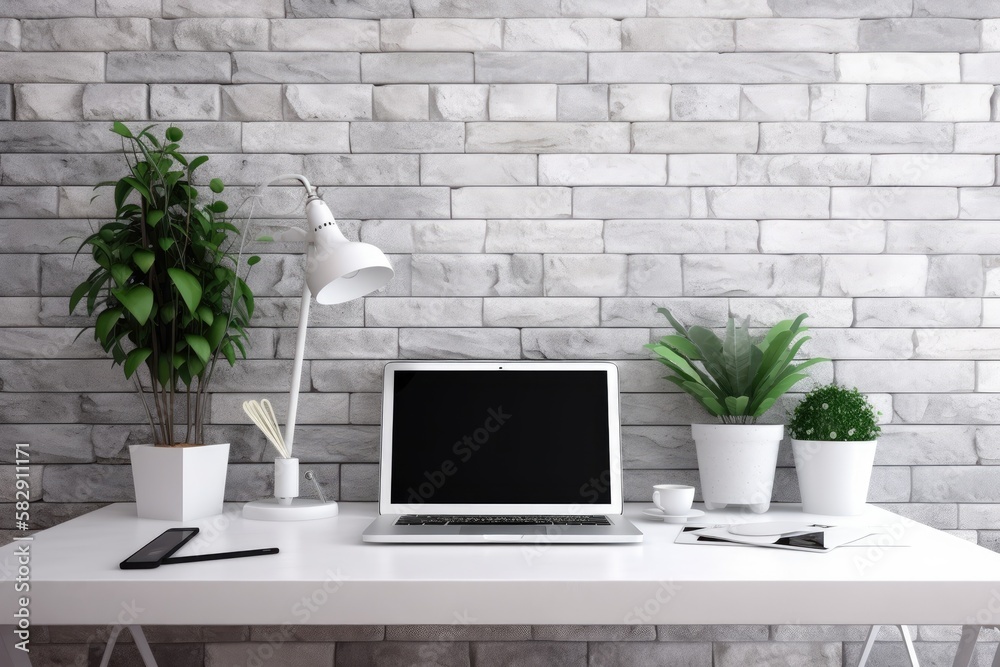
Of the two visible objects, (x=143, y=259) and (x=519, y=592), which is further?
(x=143, y=259)

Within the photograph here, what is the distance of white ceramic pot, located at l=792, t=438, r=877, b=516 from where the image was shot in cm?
132

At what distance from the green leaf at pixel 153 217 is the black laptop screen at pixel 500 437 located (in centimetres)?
49

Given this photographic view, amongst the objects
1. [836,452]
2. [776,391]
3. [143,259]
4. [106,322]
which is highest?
[143,259]

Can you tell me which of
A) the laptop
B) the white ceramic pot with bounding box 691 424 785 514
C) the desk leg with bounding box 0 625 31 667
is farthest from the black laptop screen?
the desk leg with bounding box 0 625 31 667

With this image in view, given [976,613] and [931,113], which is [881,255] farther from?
[976,613]

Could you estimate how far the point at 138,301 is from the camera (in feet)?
4.02

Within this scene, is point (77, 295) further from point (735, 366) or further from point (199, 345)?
point (735, 366)

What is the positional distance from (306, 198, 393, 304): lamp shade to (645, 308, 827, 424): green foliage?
565mm

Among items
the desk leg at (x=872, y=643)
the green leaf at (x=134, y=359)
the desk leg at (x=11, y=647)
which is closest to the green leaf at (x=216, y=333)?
the green leaf at (x=134, y=359)

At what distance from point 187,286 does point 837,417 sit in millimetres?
1175

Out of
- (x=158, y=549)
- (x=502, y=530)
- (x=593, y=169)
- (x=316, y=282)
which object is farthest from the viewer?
(x=593, y=169)

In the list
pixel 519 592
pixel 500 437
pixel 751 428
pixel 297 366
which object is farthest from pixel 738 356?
pixel 297 366

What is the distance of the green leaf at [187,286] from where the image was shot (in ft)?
4.07

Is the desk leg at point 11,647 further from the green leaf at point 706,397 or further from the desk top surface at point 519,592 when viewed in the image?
the green leaf at point 706,397
